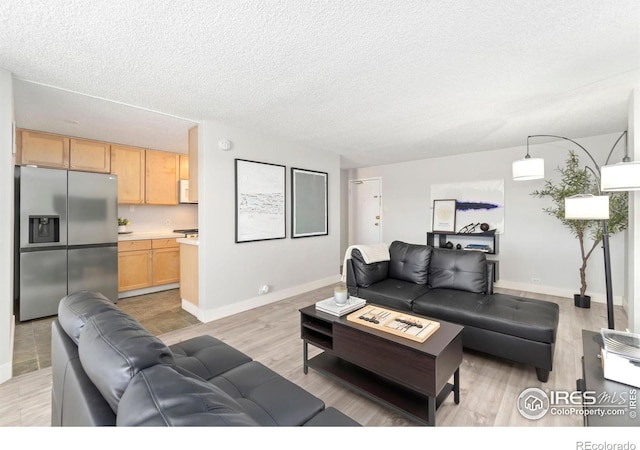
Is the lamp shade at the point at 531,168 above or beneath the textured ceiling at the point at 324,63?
beneath

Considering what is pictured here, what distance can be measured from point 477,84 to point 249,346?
311 centimetres

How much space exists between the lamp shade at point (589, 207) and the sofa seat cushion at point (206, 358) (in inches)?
101

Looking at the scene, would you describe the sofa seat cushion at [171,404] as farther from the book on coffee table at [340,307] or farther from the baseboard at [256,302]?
the baseboard at [256,302]

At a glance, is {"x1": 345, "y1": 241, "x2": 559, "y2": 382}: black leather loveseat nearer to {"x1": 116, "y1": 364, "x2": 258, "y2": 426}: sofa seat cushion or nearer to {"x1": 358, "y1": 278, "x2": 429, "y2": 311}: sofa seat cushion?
{"x1": 358, "y1": 278, "x2": 429, "y2": 311}: sofa seat cushion

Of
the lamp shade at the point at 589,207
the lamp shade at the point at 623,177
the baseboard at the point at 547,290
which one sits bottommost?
the baseboard at the point at 547,290

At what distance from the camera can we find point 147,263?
4.41m

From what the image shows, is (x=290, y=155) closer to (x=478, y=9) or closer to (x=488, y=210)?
(x=478, y=9)

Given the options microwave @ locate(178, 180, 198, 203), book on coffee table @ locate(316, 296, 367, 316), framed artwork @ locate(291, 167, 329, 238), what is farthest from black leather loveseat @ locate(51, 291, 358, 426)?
microwave @ locate(178, 180, 198, 203)

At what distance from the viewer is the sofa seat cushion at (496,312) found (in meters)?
2.15

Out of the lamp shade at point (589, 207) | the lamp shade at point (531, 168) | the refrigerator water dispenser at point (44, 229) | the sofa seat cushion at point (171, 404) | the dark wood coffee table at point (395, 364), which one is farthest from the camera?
the refrigerator water dispenser at point (44, 229)

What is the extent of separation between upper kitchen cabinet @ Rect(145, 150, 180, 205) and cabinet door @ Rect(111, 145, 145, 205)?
0.09 metres

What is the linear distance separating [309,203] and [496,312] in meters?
2.99

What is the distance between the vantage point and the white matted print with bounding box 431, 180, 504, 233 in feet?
15.6

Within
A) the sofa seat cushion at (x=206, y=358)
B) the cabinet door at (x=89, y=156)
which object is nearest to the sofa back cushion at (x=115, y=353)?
the sofa seat cushion at (x=206, y=358)
